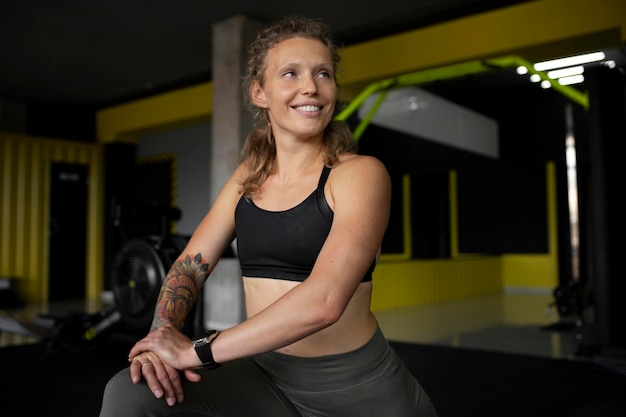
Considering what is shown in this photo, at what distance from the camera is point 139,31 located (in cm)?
575

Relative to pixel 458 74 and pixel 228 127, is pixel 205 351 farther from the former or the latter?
pixel 228 127

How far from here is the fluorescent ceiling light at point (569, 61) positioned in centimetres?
393

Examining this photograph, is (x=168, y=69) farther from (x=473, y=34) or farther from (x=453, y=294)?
(x=453, y=294)

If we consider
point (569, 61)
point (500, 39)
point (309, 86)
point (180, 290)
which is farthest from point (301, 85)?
point (500, 39)

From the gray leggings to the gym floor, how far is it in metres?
3.28

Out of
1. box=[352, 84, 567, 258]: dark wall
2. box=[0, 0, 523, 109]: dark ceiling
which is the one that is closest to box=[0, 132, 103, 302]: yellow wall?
box=[0, 0, 523, 109]: dark ceiling

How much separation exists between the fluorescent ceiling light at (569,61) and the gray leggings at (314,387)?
3458 millimetres

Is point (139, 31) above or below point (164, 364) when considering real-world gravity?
above

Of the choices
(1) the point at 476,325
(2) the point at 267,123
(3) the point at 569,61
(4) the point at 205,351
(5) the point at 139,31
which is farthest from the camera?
(5) the point at 139,31

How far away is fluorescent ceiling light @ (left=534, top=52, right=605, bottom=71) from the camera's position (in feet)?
12.9

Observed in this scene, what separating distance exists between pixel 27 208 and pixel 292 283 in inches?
310

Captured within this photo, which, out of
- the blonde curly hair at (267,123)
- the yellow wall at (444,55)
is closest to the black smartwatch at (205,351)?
the blonde curly hair at (267,123)

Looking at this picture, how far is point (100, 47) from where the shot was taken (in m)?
6.20

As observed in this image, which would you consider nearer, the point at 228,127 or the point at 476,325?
the point at 228,127
